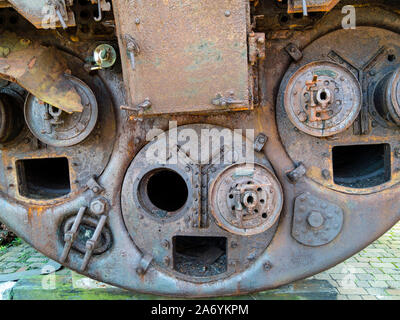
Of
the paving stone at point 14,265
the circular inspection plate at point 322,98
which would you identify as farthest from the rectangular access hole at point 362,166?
the paving stone at point 14,265

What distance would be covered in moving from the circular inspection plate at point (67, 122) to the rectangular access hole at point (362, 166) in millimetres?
2037

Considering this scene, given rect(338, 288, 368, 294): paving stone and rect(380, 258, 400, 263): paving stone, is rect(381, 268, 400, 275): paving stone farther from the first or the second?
rect(338, 288, 368, 294): paving stone

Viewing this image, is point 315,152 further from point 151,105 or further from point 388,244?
point 388,244

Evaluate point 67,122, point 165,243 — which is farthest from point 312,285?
point 67,122

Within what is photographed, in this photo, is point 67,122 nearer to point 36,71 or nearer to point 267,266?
point 36,71

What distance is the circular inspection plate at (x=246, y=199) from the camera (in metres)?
2.38

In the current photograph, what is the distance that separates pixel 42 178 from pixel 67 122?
92cm

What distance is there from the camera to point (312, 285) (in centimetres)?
322

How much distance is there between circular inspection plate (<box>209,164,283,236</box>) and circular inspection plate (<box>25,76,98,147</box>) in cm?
110

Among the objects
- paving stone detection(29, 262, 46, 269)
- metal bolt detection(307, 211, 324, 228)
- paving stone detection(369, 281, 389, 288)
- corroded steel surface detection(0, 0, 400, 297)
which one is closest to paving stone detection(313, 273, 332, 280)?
paving stone detection(369, 281, 389, 288)

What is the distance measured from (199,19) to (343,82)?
42.8 inches

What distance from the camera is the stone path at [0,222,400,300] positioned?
10.1 feet

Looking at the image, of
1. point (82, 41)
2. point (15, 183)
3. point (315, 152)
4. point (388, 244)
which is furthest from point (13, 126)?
point (388, 244)

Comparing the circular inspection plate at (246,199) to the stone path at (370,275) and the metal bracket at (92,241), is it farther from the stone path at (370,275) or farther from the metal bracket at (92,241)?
the stone path at (370,275)
